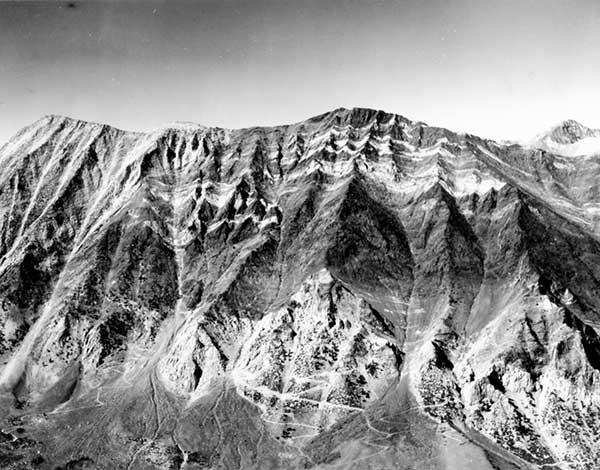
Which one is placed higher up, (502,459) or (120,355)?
(502,459)

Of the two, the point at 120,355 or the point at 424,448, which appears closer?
the point at 424,448

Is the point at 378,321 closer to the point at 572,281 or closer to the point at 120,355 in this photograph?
the point at 572,281

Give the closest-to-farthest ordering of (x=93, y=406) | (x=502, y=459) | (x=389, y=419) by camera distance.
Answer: (x=502, y=459)
(x=389, y=419)
(x=93, y=406)

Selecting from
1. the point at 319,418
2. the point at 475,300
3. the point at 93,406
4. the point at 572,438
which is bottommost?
the point at 93,406

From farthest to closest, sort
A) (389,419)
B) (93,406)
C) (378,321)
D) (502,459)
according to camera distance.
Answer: (378,321)
(93,406)
(389,419)
(502,459)

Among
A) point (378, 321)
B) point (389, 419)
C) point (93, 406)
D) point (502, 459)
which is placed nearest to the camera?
point (502, 459)

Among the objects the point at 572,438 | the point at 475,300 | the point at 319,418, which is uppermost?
the point at 475,300

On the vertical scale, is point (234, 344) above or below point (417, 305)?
below

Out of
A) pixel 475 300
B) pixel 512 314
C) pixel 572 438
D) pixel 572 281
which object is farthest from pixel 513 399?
pixel 572 281

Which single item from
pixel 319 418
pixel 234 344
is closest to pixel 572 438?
pixel 319 418

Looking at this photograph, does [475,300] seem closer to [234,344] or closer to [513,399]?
[513,399]
